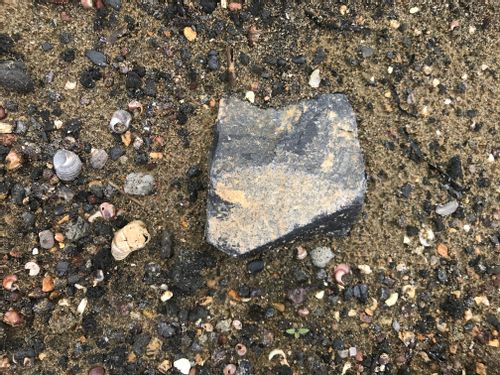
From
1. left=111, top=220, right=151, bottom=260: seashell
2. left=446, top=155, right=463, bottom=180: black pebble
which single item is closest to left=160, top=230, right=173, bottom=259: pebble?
left=111, top=220, right=151, bottom=260: seashell

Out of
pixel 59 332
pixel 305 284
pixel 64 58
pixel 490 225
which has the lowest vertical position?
pixel 59 332

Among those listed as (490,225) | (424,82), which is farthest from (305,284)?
(424,82)

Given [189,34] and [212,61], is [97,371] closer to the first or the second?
[212,61]

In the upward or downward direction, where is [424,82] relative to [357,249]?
upward

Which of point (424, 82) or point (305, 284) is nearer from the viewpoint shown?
point (305, 284)

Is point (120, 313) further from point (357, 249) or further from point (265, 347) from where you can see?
point (357, 249)

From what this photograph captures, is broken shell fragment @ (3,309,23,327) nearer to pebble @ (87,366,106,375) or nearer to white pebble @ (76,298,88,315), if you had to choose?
white pebble @ (76,298,88,315)

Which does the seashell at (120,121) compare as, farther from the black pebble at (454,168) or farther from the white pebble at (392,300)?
the black pebble at (454,168)
